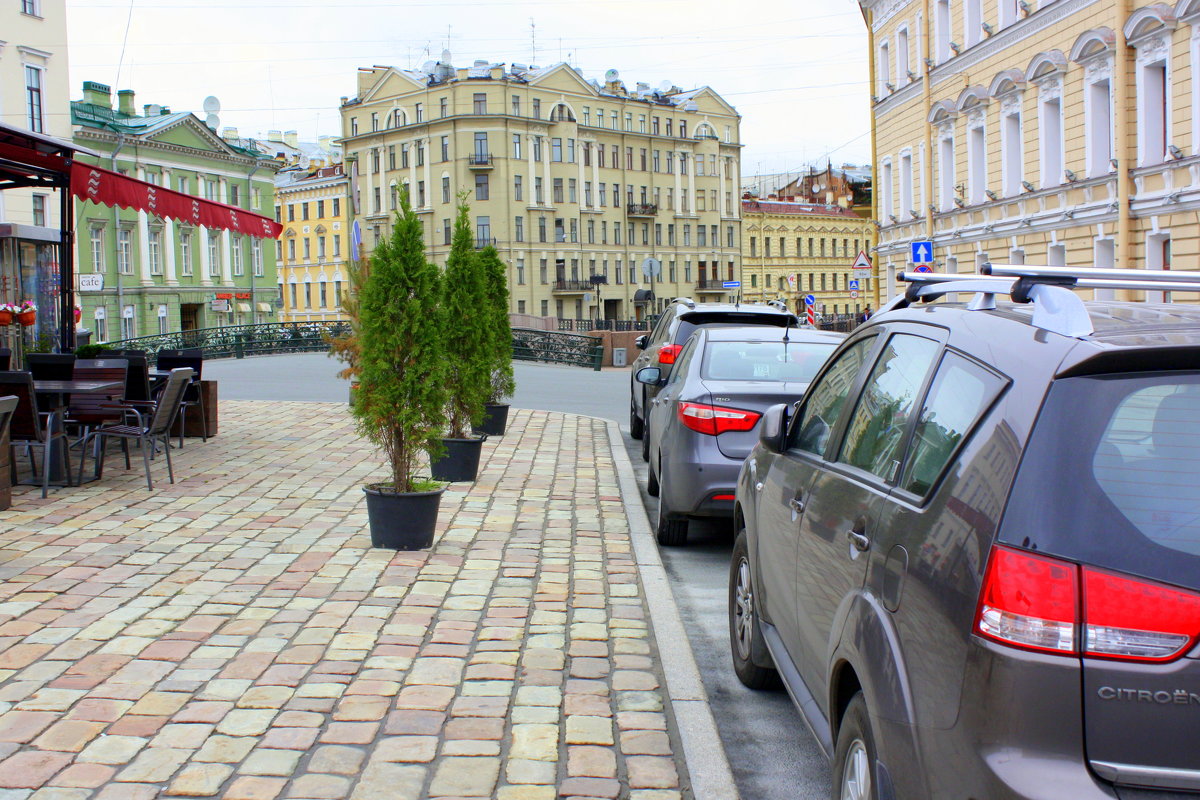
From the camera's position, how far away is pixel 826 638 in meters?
3.43

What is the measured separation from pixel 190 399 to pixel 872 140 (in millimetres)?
35035

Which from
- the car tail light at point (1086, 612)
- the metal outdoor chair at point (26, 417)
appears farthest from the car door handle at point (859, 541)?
the metal outdoor chair at point (26, 417)

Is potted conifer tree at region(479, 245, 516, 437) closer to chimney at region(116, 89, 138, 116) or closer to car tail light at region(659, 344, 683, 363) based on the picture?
car tail light at region(659, 344, 683, 363)

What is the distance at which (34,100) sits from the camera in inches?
1756

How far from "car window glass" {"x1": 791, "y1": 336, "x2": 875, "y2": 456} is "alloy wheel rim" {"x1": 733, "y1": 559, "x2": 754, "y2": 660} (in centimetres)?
82

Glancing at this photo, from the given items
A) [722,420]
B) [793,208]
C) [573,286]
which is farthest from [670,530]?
[793,208]

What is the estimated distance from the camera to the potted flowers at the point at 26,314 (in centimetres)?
1370

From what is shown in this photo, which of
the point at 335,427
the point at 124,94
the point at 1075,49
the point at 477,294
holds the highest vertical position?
the point at 124,94

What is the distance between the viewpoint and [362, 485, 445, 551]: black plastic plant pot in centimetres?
759

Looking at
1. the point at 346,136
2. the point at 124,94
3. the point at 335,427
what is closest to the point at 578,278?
the point at 346,136

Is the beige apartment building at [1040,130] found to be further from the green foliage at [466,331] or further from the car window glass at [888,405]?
the car window glass at [888,405]

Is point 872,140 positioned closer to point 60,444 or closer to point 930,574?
point 60,444

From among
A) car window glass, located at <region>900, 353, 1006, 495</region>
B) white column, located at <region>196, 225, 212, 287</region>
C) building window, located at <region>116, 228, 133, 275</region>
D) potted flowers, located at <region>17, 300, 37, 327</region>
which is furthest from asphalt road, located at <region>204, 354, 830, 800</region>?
white column, located at <region>196, 225, 212, 287</region>

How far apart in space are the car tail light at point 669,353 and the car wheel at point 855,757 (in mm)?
10468
